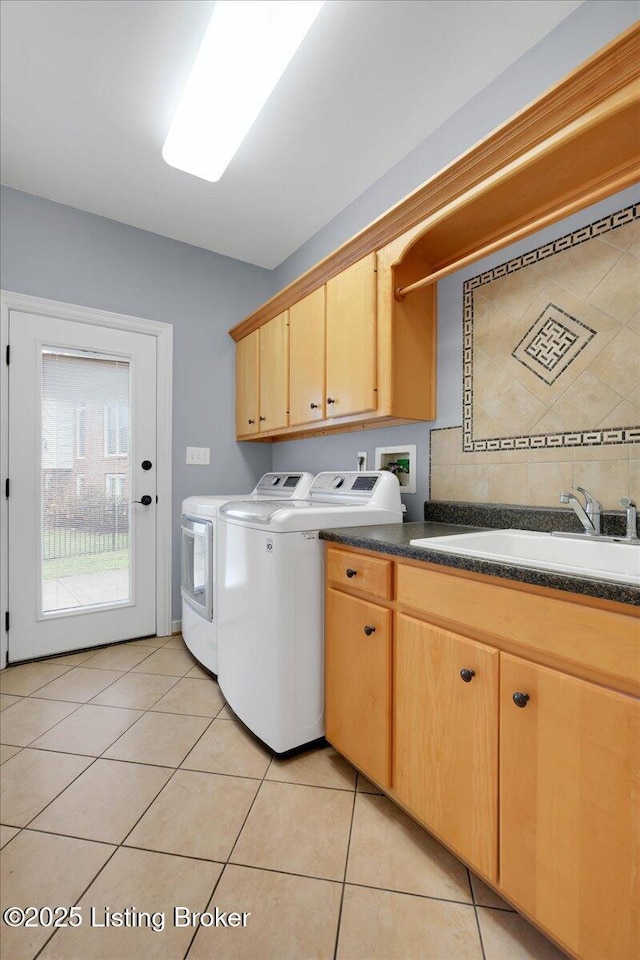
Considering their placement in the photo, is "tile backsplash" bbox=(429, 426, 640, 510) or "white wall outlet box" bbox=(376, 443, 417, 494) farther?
"white wall outlet box" bbox=(376, 443, 417, 494)

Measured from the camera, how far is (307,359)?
7.67 feet

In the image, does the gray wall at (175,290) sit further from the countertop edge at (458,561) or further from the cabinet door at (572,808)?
the cabinet door at (572,808)

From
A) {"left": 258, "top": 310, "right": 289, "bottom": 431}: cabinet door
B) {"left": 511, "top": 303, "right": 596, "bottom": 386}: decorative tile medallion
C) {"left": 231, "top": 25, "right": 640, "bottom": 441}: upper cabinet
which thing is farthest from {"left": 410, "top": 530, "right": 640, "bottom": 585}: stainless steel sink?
{"left": 258, "top": 310, "right": 289, "bottom": 431}: cabinet door

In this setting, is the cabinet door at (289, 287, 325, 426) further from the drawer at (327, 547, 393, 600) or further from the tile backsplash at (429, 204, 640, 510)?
the drawer at (327, 547, 393, 600)

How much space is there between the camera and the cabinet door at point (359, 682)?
130 cm

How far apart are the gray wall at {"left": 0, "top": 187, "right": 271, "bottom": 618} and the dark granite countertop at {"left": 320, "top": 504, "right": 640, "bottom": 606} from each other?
171 cm

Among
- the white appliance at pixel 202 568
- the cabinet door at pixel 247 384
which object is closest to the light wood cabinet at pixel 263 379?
the cabinet door at pixel 247 384

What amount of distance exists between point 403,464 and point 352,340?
65 centimetres

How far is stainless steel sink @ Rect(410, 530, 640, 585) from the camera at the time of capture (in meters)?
1.05

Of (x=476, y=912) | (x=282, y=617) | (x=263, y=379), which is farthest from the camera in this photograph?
(x=263, y=379)

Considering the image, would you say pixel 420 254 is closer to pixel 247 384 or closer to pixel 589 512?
pixel 589 512

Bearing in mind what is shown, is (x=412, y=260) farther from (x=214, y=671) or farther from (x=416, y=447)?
(x=214, y=671)

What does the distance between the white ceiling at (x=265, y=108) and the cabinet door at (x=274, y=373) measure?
0.68 meters

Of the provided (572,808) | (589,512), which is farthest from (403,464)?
(572,808)
